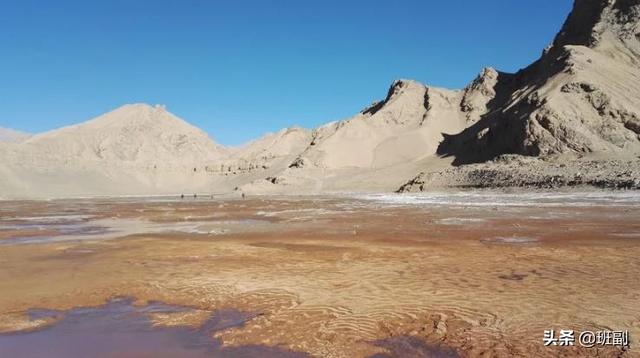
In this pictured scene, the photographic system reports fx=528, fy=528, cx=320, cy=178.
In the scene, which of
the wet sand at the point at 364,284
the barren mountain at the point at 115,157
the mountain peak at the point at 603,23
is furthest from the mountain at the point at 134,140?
the wet sand at the point at 364,284

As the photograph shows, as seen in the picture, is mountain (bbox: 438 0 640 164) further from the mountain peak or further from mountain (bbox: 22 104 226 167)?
mountain (bbox: 22 104 226 167)

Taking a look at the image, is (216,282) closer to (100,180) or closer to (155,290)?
(155,290)

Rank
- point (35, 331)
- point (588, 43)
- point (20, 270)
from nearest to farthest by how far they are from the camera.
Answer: point (35, 331), point (20, 270), point (588, 43)

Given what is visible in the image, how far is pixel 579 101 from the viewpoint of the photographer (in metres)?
63.3

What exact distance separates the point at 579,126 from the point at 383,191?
25777 mm

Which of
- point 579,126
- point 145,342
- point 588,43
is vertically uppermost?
point 588,43

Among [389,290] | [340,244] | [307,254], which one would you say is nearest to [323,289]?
[389,290]

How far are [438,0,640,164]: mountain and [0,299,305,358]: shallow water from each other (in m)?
56.1

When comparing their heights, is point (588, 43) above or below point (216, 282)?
above

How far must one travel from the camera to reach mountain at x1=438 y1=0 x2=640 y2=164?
58.8 metres

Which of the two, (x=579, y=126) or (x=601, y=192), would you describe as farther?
(x=579, y=126)

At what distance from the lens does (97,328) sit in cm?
783

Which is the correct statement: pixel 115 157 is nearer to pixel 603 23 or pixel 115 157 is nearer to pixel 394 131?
pixel 394 131

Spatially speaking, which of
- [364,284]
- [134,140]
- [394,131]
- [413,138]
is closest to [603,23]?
[413,138]
